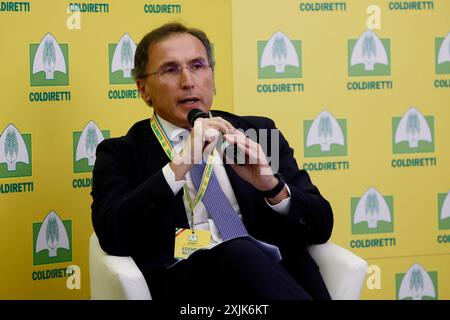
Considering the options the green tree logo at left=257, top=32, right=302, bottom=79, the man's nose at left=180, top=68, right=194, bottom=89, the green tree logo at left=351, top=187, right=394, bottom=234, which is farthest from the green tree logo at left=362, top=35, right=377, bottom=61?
the man's nose at left=180, top=68, right=194, bottom=89

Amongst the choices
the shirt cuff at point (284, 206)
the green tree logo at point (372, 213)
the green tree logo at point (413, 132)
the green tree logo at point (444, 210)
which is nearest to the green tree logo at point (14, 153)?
the shirt cuff at point (284, 206)

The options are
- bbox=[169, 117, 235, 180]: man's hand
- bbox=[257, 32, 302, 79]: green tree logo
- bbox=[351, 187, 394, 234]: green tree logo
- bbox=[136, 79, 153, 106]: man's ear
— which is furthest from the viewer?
bbox=[351, 187, 394, 234]: green tree logo

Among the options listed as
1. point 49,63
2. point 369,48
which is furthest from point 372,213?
point 49,63

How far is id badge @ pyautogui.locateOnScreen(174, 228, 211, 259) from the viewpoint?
2.33 meters

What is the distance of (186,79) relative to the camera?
2.56 meters

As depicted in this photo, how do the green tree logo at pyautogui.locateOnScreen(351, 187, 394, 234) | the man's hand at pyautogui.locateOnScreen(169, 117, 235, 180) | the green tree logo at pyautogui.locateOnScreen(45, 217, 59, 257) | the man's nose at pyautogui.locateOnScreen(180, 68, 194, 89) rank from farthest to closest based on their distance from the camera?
the green tree logo at pyautogui.locateOnScreen(351, 187, 394, 234) → the green tree logo at pyautogui.locateOnScreen(45, 217, 59, 257) → the man's nose at pyautogui.locateOnScreen(180, 68, 194, 89) → the man's hand at pyautogui.locateOnScreen(169, 117, 235, 180)

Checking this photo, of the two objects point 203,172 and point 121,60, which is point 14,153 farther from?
point 203,172

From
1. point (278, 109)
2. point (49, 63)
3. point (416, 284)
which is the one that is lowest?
point (416, 284)

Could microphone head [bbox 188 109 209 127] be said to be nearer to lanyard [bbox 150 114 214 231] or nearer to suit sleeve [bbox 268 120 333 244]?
lanyard [bbox 150 114 214 231]

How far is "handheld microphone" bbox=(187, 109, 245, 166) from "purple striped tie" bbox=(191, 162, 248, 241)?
0.44 ft

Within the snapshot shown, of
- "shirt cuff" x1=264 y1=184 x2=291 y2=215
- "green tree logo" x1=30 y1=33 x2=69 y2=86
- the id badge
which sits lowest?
the id badge

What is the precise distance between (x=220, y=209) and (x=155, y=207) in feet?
0.85

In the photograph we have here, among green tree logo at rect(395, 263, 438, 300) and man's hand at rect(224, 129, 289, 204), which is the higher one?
man's hand at rect(224, 129, 289, 204)

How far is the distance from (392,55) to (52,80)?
5.96 ft
